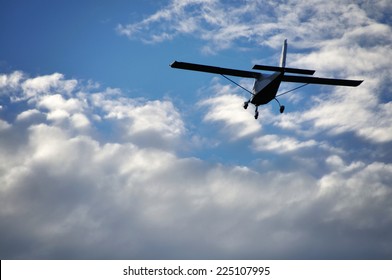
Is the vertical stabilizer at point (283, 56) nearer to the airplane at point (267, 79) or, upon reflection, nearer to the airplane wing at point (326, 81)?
the airplane at point (267, 79)

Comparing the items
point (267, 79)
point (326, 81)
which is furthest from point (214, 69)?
point (326, 81)

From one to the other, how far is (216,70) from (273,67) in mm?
6076

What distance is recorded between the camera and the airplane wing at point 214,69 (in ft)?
106

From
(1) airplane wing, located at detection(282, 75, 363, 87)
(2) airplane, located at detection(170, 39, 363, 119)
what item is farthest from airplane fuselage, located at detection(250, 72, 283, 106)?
(1) airplane wing, located at detection(282, 75, 363, 87)

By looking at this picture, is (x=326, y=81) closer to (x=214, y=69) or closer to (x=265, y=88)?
(x=265, y=88)

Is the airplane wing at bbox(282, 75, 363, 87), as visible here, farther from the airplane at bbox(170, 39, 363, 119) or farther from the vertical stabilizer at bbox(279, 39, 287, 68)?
the vertical stabilizer at bbox(279, 39, 287, 68)

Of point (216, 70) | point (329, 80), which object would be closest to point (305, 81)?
point (329, 80)

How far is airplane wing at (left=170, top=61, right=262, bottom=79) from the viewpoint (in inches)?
1272

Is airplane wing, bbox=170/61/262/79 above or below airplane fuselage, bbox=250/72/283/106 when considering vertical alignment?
above

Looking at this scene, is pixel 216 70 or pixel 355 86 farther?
pixel 355 86

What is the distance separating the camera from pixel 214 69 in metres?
33.5

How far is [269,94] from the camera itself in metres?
31.8

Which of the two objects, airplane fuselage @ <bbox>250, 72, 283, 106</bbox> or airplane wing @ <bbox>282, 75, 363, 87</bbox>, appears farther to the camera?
airplane wing @ <bbox>282, 75, 363, 87</bbox>
